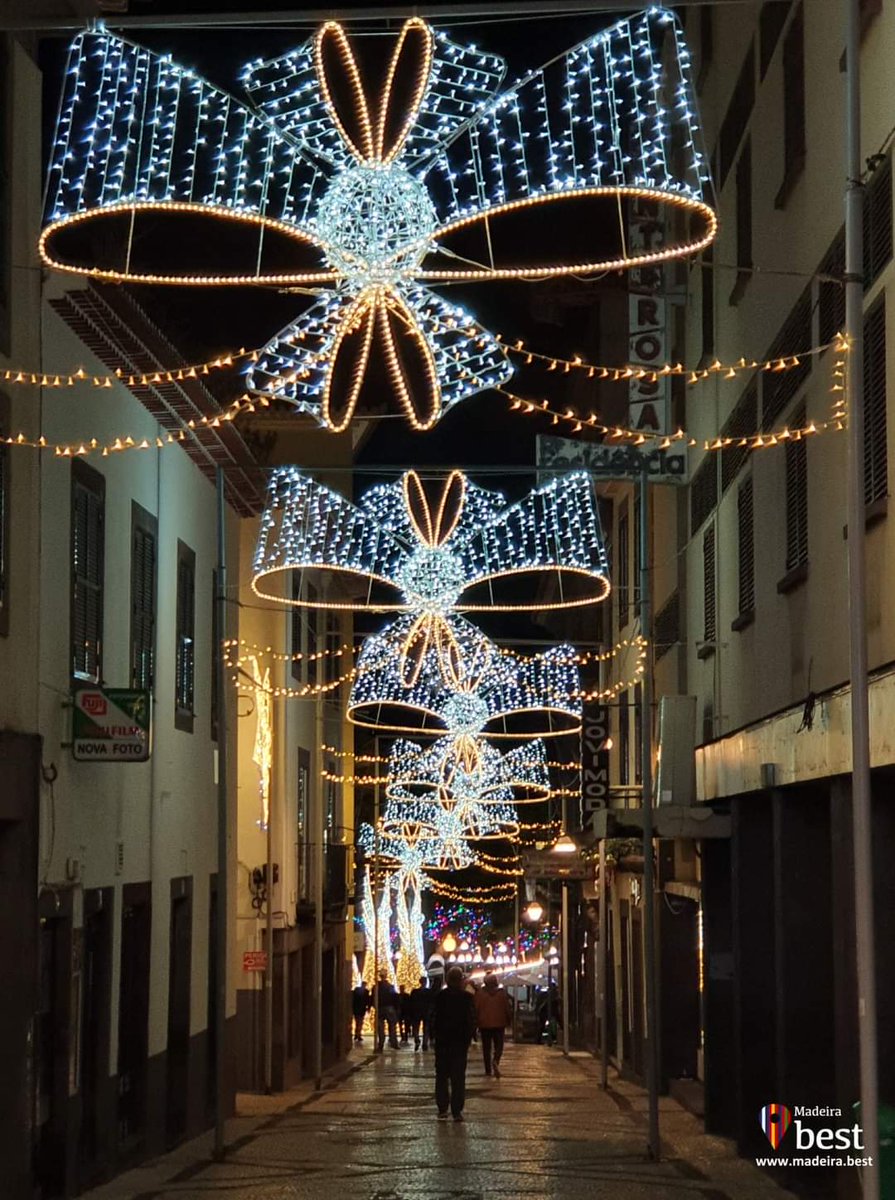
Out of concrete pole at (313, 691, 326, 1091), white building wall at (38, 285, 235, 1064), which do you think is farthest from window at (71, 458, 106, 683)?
concrete pole at (313, 691, 326, 1091)

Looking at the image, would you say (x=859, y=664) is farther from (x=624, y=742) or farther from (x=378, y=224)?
(x=624, y=742)

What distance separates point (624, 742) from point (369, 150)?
3158 centimetres

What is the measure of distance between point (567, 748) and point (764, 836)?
137 feet

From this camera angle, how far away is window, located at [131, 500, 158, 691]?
23.1 metres

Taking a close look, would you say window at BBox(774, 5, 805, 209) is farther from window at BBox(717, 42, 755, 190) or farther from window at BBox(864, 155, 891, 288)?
window at BBox(864, 155, 891, 288)

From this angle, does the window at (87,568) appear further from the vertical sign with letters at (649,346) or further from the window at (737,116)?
the vertical sign with letters at (649,346)

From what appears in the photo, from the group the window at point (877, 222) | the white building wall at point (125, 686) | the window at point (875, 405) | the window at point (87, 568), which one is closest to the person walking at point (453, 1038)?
the white building wall at point (125, 686)

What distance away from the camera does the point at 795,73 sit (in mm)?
19562

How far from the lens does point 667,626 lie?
3300 cm

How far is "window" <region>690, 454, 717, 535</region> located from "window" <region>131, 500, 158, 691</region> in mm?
7101

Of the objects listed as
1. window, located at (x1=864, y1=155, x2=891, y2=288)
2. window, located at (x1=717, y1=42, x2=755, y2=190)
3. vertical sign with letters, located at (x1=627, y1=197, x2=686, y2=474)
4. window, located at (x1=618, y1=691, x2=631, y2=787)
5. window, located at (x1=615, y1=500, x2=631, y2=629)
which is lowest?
window, located at (x1=618, y1=691, x2=631, y2=787)

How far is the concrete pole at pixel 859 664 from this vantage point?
11.4 metres

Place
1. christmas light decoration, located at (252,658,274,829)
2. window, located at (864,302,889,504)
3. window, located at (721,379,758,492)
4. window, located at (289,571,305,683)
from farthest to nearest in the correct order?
window, located at (289,571,305,683)
christmas light decoration, located at (252,658,274,829)
window, located at (721,379,758,492)
window, located at (864,302,889,504)

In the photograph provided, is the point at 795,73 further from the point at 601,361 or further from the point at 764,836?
the point at 601,361
